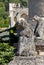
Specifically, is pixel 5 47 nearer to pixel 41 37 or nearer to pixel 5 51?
pixel 5 51

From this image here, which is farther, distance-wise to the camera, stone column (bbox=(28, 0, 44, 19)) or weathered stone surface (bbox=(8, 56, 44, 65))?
stone column (bbox=(28, 0, 44, 19))

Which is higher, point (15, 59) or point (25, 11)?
point (15, 59)

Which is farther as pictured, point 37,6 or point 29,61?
point 37,6

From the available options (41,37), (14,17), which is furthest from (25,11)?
(41,37)

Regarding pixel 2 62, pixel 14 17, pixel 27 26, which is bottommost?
pixel 14 17

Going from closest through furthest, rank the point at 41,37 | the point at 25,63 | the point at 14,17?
1. the point at 25,63
2. the point at 41,37
3. the point at 14,17

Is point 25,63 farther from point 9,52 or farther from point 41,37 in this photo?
point 41,37

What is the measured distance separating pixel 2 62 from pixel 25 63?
0.44 metres

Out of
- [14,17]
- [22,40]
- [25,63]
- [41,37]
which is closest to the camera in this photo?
[25,63]

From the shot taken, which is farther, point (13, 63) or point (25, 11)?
point (25, 11)

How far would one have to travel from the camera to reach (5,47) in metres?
6.78

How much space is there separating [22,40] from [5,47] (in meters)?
0.43

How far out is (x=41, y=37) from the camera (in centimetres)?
704

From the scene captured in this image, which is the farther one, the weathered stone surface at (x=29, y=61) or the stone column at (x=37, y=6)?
the stone column at (x=37, y=6)
